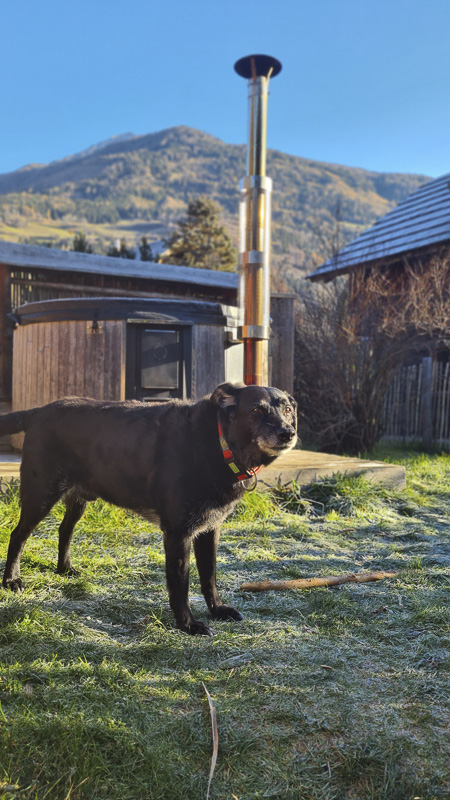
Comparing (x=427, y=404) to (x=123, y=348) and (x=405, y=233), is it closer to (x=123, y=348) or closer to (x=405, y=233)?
(x=405, y=233)

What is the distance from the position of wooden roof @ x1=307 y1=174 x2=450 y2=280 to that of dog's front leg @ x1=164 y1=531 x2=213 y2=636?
338 inches

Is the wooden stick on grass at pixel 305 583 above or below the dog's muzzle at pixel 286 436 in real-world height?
below

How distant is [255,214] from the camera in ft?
18.0

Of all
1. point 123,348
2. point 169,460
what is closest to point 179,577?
point 169,460

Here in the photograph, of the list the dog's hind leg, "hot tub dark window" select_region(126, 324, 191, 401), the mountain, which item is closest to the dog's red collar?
the dog's hind leg

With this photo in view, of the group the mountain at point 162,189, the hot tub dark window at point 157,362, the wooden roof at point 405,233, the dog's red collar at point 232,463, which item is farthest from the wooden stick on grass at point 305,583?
the mountain at point 162,189

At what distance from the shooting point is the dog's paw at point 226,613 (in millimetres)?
2783

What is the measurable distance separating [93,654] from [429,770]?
127cm

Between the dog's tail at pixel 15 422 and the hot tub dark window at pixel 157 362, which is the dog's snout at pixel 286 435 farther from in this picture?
the hot tub dark window at pixel 157 362

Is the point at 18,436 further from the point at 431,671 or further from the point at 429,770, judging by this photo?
the point at 429,770

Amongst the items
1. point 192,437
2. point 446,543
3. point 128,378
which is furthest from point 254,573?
point 128,378

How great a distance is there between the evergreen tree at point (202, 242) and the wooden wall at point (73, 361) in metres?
23.6

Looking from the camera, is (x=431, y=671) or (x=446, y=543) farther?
(x=446, y=543)

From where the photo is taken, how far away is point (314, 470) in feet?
18.0
